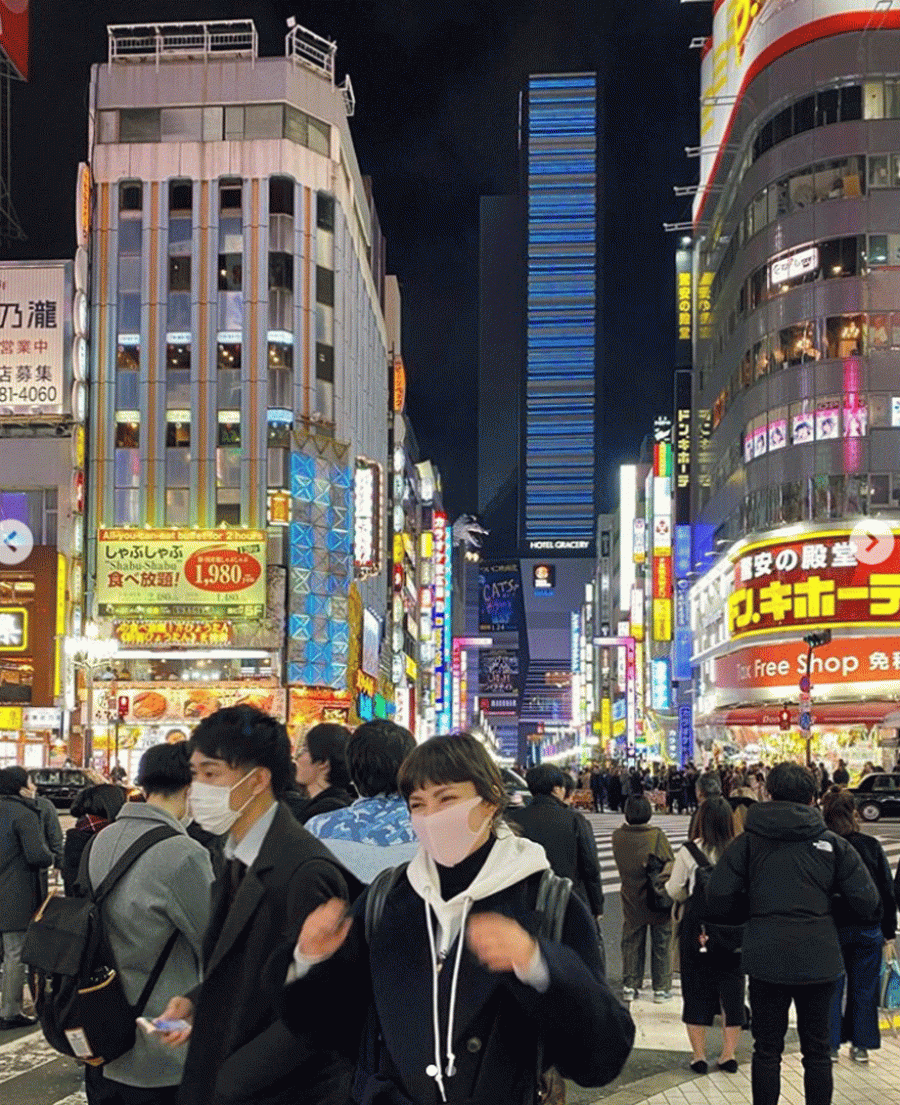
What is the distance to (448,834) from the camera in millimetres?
3168

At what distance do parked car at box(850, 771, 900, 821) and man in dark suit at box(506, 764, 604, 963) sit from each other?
1165 inches

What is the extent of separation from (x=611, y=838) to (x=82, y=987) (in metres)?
15.3

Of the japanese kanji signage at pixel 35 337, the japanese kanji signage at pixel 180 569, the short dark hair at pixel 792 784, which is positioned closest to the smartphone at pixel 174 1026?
the short dark hair at pixel 792 784

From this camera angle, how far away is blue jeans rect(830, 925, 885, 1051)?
9.27 metres

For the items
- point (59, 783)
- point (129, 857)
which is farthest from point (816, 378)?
point (129, 857)

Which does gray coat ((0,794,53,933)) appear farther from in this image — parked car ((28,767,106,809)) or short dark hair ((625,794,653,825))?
parked car ((28,767,106,809))

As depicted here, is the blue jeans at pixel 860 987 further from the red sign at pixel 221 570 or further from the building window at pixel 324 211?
the building window at pixel 324 211

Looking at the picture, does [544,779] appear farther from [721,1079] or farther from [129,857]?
[129,857]

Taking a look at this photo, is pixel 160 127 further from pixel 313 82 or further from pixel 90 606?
pixel 90 606

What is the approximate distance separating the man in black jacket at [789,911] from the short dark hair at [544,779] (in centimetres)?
314

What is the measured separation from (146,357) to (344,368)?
9.48 meters

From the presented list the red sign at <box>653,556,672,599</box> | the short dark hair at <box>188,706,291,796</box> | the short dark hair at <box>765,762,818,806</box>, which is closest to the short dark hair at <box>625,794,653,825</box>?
the short dark hair at <box>765,762,818,806</box>

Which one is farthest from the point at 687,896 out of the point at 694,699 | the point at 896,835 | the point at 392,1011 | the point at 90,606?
the point at 694,699

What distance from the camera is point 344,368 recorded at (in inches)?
2643
